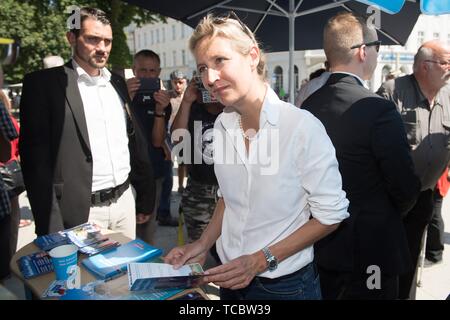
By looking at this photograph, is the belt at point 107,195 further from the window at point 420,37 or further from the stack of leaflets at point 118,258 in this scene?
the window at point 420,37

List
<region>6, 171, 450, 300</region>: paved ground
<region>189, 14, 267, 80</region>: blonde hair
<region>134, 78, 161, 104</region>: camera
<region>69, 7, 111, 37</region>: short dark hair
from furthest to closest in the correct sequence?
<region>134, 78, 161, 104</region>: camera < <region>6, 171, 450, 300</region>: paved ground < <region>69, 7, 111, 37</region>: short dark hair < <region>189, 14, 267, 80</region>: blonde hair

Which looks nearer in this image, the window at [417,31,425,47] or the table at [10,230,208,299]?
the table at [10,230,208,299]

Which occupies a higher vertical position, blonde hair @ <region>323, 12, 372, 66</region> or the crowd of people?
blonde hair @ <region>323, 12, 372, 66</region>

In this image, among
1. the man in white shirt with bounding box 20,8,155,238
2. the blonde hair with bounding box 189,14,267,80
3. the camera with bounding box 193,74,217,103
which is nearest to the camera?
the blonde hair with bounding box 189,14,267,80

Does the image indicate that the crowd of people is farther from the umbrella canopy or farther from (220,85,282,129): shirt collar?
the umbrella canopy

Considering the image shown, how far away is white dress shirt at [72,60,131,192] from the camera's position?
223 cm

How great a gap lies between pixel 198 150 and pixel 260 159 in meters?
1.43

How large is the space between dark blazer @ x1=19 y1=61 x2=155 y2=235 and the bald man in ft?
7.94

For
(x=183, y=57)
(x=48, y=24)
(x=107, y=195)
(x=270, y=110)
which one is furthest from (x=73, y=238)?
(x=183, y=57)

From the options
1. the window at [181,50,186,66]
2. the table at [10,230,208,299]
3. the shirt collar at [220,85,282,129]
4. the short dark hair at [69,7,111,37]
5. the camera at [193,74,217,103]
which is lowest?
the table at [10,230,208,299]

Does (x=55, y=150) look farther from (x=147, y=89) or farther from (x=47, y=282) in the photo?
(x=147, y=89)

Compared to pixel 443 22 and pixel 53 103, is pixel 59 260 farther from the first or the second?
pixel 443 22

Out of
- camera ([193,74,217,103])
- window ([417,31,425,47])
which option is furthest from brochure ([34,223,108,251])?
window ([417,31,425,47])

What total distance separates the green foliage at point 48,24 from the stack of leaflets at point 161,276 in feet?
40.0
